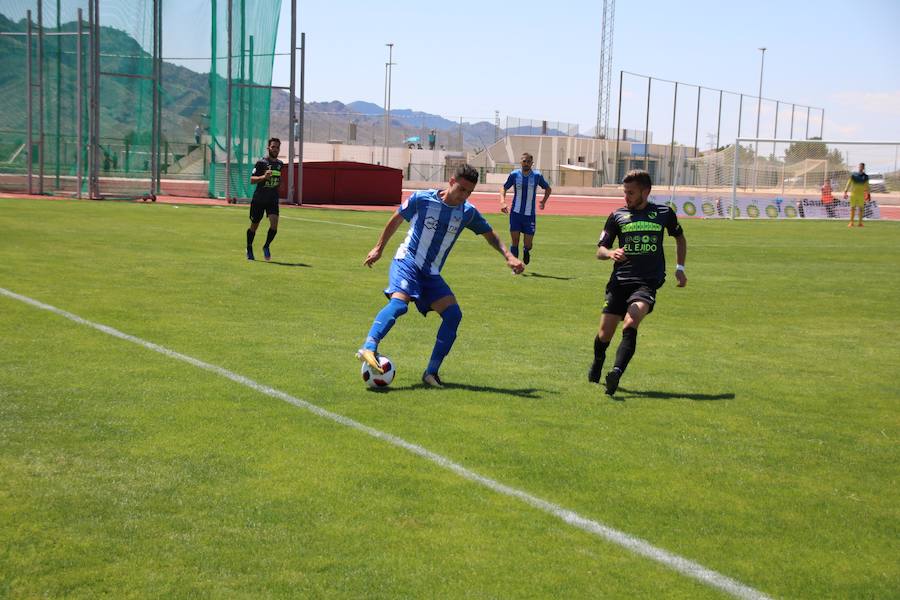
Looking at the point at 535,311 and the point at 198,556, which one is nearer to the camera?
the point at 198,556

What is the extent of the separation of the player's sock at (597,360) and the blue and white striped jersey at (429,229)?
1383 mm

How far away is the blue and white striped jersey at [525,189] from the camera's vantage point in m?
18.5

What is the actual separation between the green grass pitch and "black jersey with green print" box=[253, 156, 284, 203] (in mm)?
4022

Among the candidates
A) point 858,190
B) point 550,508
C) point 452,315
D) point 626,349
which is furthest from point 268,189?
point 858,190

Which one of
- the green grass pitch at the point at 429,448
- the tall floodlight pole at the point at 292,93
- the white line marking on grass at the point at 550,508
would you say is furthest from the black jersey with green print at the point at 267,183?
the tall floodlight pole at the point at 292,93

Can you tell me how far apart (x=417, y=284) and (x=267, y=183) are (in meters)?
9.72

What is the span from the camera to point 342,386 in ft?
26.3

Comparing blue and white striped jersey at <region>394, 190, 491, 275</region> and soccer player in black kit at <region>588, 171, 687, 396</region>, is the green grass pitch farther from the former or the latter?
blue and white striped jersey at <region>394, 190, 491, 275</region>

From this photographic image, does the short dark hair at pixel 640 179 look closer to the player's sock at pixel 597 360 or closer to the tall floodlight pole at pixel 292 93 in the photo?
the player's sock at pixel 597 360

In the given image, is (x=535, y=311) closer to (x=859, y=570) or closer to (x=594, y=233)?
(x=859, y=570)

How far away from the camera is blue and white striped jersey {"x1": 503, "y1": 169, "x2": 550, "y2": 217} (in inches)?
730

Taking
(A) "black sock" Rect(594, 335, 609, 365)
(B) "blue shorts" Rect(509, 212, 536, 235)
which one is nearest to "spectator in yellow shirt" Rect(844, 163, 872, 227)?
(B) "blue shorts" Rect(509, 212, 536, 235)

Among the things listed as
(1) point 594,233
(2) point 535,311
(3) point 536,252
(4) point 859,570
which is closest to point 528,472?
(4) point 859,570

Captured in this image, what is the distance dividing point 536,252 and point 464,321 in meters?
9.87
